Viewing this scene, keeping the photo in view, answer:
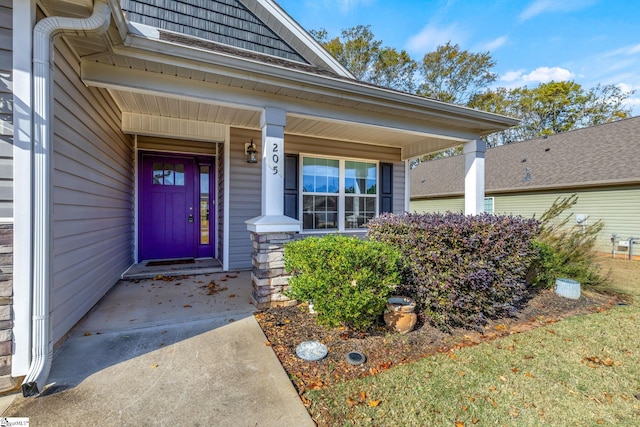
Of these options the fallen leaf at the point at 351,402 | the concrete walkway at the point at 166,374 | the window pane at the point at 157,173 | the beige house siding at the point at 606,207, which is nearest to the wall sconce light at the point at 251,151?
the window pane at the point at 157,173

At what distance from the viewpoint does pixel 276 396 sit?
190cm

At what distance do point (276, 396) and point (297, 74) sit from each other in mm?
3211

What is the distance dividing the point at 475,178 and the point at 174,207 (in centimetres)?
570

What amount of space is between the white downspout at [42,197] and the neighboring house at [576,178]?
11.6m

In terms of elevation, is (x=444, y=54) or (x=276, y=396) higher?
(x=444, y=54)

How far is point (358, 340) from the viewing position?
2.66 m

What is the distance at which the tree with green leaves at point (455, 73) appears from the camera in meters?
17.2

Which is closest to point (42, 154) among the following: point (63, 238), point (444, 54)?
point (63, 238)

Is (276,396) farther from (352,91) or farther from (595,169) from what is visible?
(595,169)

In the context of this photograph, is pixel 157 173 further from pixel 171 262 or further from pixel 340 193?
pixel 340 193

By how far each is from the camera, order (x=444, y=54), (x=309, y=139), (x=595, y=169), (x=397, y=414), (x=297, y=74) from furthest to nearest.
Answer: (x=444, y=54) → (x=595, y=169) → (x=309, y=139) → (x=297, y=74) → (x=397, y=414)

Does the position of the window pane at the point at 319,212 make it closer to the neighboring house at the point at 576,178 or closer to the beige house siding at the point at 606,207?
the beige house siding at the point at 606,207

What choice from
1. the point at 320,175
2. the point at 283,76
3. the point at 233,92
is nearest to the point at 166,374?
the point at 233,92

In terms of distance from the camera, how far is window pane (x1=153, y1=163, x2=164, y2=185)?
212 inches
